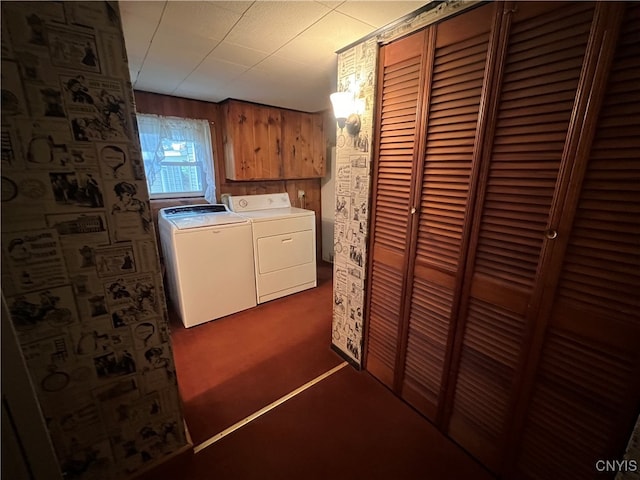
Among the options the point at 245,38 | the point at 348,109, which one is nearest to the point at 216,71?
the point at 245,38

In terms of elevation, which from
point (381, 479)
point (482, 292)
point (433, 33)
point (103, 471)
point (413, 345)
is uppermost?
point (433, 33)

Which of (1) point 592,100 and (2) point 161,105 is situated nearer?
(1) point 592,100

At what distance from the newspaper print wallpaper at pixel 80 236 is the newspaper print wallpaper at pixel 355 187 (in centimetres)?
112

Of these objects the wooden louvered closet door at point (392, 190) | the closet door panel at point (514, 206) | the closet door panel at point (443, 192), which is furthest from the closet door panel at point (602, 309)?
the wooden louvered closet door at point (392, 190)

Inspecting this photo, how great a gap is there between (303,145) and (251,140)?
0.73m

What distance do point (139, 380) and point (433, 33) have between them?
2.01m

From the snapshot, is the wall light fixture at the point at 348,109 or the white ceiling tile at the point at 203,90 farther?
the white ceiling tile at the point at 203,90

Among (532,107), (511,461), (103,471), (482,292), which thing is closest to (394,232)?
(482,292)

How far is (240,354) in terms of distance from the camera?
2152 millimetres

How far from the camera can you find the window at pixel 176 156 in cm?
269

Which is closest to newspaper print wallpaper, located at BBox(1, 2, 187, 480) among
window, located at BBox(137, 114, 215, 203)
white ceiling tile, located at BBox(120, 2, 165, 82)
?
white ceiling tile, located at BBox(120, 2, 165, 82)

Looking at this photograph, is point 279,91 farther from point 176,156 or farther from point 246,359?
point 246,359

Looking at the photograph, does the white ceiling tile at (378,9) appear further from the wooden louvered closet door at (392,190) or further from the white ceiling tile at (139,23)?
the white ceiling tile at (139,23)

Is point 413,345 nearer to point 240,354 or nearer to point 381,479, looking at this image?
point 381,479
